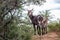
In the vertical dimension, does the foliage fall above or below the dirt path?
above

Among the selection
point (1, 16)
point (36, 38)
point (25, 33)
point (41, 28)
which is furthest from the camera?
point (41, 28)

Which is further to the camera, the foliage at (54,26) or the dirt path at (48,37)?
the foliage at (54,26)

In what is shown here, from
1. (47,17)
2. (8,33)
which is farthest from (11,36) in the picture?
(47,17)

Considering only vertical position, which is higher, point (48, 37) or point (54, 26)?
point (54, 26)

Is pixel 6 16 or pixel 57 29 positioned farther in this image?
pixel 57 29

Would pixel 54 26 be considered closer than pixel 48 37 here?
No

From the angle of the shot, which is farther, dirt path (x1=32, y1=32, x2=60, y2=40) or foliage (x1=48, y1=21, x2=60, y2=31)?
foliage (x1=48, y1=21, x2=60, y2=31)

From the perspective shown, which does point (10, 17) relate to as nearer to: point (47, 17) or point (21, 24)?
point (21, 24)

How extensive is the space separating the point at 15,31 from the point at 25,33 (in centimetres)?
108

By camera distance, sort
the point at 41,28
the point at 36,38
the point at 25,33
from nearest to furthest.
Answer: the point at 25,33 → the point at 36,38 → the point at 41,28

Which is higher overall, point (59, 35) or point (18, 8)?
point (18, 8)

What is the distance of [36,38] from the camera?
50.5 ft

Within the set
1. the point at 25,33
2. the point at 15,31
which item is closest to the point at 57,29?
the point at 25,33

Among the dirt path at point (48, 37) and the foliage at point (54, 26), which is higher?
the foliage at point (54, 26)
